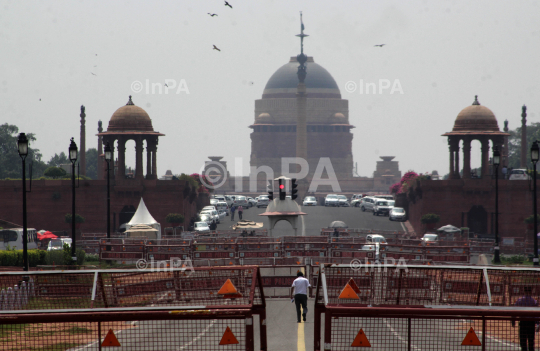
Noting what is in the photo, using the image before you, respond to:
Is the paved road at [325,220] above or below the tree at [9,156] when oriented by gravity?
below

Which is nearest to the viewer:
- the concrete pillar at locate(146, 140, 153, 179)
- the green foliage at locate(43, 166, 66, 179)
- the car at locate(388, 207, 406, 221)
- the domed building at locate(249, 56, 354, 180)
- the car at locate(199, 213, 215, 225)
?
the car at locate(199, 213, 215, 225)

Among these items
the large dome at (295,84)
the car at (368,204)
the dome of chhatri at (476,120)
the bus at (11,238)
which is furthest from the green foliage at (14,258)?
the large dome at (295,84)

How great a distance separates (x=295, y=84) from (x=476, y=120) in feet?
267

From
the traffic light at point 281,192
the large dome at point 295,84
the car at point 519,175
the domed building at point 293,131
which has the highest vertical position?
the large dome at point 295,84

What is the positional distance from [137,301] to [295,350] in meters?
3.01

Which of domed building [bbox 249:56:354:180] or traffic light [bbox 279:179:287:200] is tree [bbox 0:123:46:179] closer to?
domed building [bbox 249:56:354:180]

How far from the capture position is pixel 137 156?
6012 cm

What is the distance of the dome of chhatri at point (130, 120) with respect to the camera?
59531mm

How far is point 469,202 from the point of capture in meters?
56.2

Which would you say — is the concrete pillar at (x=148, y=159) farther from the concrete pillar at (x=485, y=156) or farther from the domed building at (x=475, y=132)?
the concrete pillar at (x=485, y=156)

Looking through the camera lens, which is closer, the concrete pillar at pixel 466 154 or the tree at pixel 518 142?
the concrete pillar at pixel 466 154

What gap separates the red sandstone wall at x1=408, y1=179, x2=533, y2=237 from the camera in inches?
2160

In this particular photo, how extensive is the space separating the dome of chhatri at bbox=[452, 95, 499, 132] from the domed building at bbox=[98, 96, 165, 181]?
24.4 meters

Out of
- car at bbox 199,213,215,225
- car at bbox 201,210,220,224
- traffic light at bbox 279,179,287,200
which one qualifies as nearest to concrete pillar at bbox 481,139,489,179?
car at bbox 201,210,220,224
